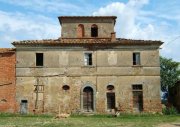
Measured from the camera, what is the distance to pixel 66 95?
3597 cm

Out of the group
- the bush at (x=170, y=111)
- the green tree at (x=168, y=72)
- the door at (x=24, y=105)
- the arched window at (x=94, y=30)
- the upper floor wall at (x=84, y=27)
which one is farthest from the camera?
the green tree at (x=168, y=72)

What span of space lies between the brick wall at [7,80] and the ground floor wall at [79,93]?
21.9 inches

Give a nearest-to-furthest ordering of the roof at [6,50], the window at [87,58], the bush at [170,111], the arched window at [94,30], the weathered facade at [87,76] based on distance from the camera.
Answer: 1. the weathered facade at [87,76]
2. the bush at [170,111]
3. the roof at [6,50]
4. the window at [87,58]
5. the arched window at [94,30]

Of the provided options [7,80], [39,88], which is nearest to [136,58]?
[39,88]

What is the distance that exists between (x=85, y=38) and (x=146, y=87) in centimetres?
815

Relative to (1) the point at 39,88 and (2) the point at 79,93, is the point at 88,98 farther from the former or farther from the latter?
(1) the point at 39,88

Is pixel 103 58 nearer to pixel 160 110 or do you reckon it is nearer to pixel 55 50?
pixel 55 50

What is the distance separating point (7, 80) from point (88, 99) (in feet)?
25.3

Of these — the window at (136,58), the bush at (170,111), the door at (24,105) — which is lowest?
the bush at (170,111)

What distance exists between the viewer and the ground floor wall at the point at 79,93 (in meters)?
35.8

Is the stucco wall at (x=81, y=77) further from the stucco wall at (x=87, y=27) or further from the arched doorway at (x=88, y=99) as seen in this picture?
the stucco wall at (x=87, y=27)

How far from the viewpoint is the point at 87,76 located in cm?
3647

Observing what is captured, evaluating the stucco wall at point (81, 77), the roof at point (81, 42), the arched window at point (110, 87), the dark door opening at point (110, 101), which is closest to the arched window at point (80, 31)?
the roof at point (81, 42)

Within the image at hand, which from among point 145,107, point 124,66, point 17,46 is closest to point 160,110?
point 145,107
